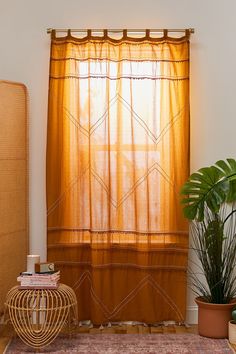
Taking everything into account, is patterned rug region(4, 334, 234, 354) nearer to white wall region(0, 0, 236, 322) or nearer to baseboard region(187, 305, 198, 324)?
baseboard region(187, 305, 198, 324)

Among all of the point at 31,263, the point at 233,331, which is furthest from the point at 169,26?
the point at 233,331

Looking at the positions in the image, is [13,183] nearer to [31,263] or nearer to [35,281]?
[31,263]

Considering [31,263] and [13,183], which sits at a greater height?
[13,183]

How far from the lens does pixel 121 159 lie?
16.9 feet

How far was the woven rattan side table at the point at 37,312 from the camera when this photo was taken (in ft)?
14.9

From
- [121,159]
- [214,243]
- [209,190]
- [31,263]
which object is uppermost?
[121,159]

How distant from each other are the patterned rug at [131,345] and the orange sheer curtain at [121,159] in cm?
32

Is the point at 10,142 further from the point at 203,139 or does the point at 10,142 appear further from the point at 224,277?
the point at 224,277

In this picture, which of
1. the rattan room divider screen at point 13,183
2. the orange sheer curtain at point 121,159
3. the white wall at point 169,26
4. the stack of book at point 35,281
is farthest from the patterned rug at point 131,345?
the white wall at point 169,26

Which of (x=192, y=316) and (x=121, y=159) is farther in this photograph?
(x=192, y=316)

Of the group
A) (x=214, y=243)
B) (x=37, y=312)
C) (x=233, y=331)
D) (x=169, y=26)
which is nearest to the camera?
(x=37, y=312)

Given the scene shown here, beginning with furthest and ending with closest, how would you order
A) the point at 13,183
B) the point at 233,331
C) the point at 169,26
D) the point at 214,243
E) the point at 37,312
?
the point at 169,26 → the point at 13,183 → the point at 214,243 → the point at 233,331 → the point at 37,312

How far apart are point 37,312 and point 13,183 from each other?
107 cm

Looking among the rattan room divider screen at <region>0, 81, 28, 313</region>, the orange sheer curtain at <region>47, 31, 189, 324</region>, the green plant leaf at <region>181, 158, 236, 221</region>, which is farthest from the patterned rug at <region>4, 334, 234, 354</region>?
the green plant leaf at <region>181, 158, 236, 221</region>
